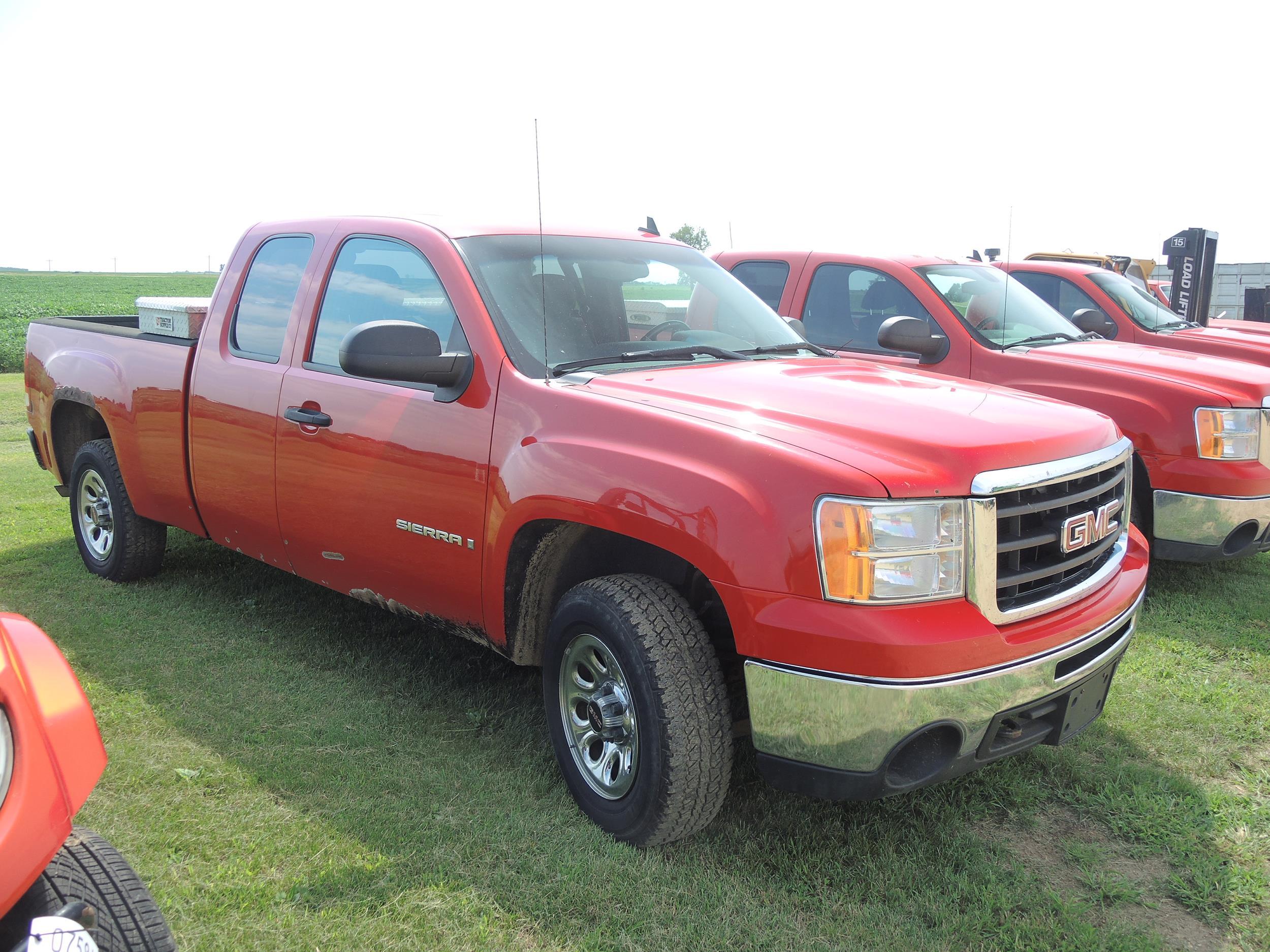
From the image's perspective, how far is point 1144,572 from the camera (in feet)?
11.1

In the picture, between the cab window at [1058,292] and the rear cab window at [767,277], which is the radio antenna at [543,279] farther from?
the cab window at [1058,292]

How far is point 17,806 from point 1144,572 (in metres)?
3.22

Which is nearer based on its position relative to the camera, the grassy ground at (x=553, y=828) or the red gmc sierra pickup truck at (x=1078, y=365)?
the grassy ground at (x=553, y=828)

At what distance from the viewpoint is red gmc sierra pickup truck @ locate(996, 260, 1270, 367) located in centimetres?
831

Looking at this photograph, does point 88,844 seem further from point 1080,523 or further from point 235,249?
point 235,249

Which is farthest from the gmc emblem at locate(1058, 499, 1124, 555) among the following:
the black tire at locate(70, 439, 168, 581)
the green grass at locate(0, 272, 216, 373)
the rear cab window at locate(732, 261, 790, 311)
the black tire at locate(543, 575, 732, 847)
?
the green grass at locate(0, 272, 216, 373)

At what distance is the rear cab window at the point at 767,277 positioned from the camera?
6984 millimetres

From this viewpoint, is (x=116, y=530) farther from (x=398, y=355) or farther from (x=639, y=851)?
(x=639, y=851)

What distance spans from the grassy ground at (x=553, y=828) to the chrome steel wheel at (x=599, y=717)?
171mm

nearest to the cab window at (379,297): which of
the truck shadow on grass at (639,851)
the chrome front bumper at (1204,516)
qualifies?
the truck shadow on grass at (639,851)

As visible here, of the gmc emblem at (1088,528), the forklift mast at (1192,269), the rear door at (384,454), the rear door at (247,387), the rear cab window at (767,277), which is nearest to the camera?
the gmc emblem at (1088,528)

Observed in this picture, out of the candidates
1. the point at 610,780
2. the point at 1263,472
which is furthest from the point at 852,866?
the point at 1263,472

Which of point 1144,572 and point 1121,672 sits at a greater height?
point 1144,572

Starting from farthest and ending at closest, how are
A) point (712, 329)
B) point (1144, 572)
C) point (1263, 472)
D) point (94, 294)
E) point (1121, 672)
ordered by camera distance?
point (94, 294)
point (1263, 472)
point (1121, 672)
point (712, 329)
point (1144, 572)
